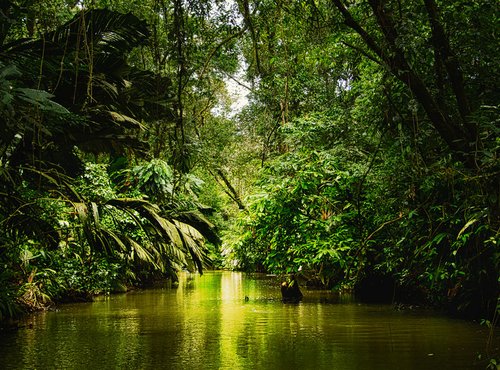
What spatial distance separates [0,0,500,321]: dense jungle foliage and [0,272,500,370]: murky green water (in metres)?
0.70

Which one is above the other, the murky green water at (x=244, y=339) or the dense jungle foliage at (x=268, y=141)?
the dense jungle foliage at (x=268, y=141)

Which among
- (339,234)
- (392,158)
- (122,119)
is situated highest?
(122,119)

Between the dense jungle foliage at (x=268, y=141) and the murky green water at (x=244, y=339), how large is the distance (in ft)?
2.30

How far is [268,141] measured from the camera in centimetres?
529

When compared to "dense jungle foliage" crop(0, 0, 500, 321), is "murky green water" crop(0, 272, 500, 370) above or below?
below

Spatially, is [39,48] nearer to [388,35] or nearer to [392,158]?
[388,35]

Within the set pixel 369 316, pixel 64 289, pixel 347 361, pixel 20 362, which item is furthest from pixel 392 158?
pixel 64 289

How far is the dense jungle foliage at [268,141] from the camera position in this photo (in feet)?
15.7

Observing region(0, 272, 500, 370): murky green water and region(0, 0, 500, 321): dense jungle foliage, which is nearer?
region(0, 0, 500, 321): dense jungle foliage

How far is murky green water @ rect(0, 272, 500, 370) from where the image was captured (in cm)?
558

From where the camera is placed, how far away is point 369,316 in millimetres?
8891

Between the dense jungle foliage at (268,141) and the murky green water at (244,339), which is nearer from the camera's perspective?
the dense jungle foliage at (268,141)

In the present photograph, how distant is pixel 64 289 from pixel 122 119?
4948mm

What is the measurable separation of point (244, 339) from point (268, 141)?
9.32ft
